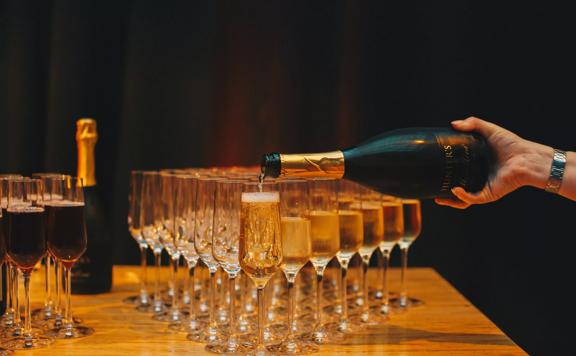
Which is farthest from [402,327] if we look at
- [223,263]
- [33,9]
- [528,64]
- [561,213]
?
[33,9]

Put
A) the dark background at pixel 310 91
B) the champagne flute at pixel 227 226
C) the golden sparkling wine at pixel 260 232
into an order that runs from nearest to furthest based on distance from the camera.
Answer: the golden sparkling wine at pixel 260 232, the champagne flute at pixel 227 226, the dark background at pixel 310 91

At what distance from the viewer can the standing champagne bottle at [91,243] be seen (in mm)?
2195

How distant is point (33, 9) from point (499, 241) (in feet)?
6.93

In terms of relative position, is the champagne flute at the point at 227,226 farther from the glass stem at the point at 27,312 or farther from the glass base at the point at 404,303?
the glass base at the point at 404,303

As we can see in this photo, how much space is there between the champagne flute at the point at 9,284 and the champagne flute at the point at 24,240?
0.06 feet

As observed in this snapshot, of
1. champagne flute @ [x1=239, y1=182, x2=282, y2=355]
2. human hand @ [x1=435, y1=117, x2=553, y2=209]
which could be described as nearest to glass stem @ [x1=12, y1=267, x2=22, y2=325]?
champagne flute @ [x1=239, y1=182, x2=282, y2=355]

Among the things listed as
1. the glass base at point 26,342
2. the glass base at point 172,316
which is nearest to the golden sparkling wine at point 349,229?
the glass base at point 172,316

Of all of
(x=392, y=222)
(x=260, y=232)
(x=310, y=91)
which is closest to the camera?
(x=260, y=232)

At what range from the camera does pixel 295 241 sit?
1629 millimetres

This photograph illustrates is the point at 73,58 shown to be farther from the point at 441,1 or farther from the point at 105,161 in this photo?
the point at 441,1

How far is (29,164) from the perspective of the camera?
3.17 metres

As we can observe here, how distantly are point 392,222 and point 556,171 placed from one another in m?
0.47

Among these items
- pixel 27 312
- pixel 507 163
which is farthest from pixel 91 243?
pixel 507 163

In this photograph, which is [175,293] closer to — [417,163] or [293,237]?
[293,237]
